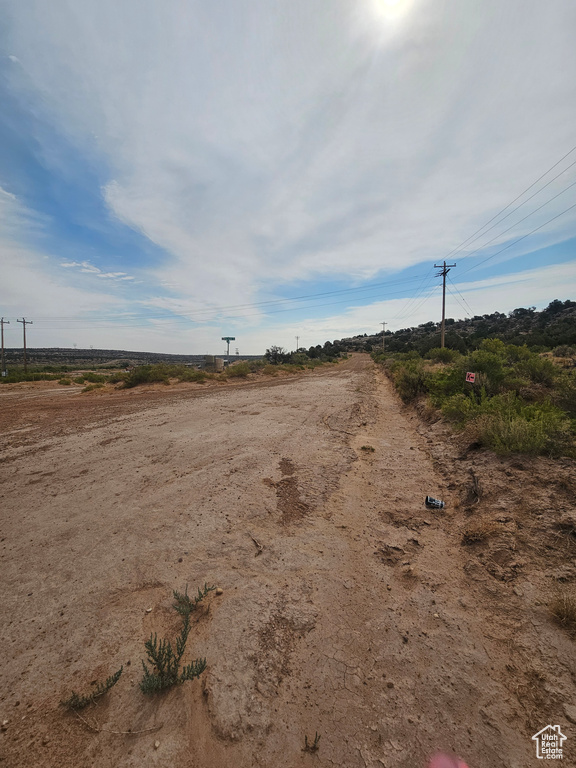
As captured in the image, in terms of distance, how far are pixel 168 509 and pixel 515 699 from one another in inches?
167

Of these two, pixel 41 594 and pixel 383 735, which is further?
pixel 41 594

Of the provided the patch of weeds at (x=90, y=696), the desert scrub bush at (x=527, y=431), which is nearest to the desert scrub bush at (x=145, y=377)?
the desert scrub bush at (x=527, y=431)

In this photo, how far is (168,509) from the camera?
15.6 feet

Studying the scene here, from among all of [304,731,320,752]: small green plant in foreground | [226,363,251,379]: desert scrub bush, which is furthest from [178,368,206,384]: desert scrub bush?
[304,731,320,752]: small green plant in foreground

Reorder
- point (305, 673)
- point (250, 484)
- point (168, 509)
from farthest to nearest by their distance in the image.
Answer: point (250, 484) < point (168, 509) < point (305, 673)

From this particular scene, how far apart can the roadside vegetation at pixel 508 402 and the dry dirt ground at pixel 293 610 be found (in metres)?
0.51

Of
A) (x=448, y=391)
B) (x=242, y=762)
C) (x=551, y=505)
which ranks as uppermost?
(x=448, y=391)

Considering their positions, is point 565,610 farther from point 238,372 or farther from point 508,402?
point 238,372

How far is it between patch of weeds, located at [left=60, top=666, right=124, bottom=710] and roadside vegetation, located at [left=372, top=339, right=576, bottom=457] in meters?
6.19

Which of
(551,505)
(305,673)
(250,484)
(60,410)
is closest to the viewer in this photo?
(305,673)

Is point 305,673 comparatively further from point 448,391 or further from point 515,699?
point 448,391

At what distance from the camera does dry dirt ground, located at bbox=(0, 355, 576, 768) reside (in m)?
2.04

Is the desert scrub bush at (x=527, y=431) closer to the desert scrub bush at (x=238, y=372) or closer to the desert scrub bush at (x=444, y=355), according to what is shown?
the desert scrub bush at (x=444, y=355)

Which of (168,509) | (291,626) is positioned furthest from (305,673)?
(168,509)
